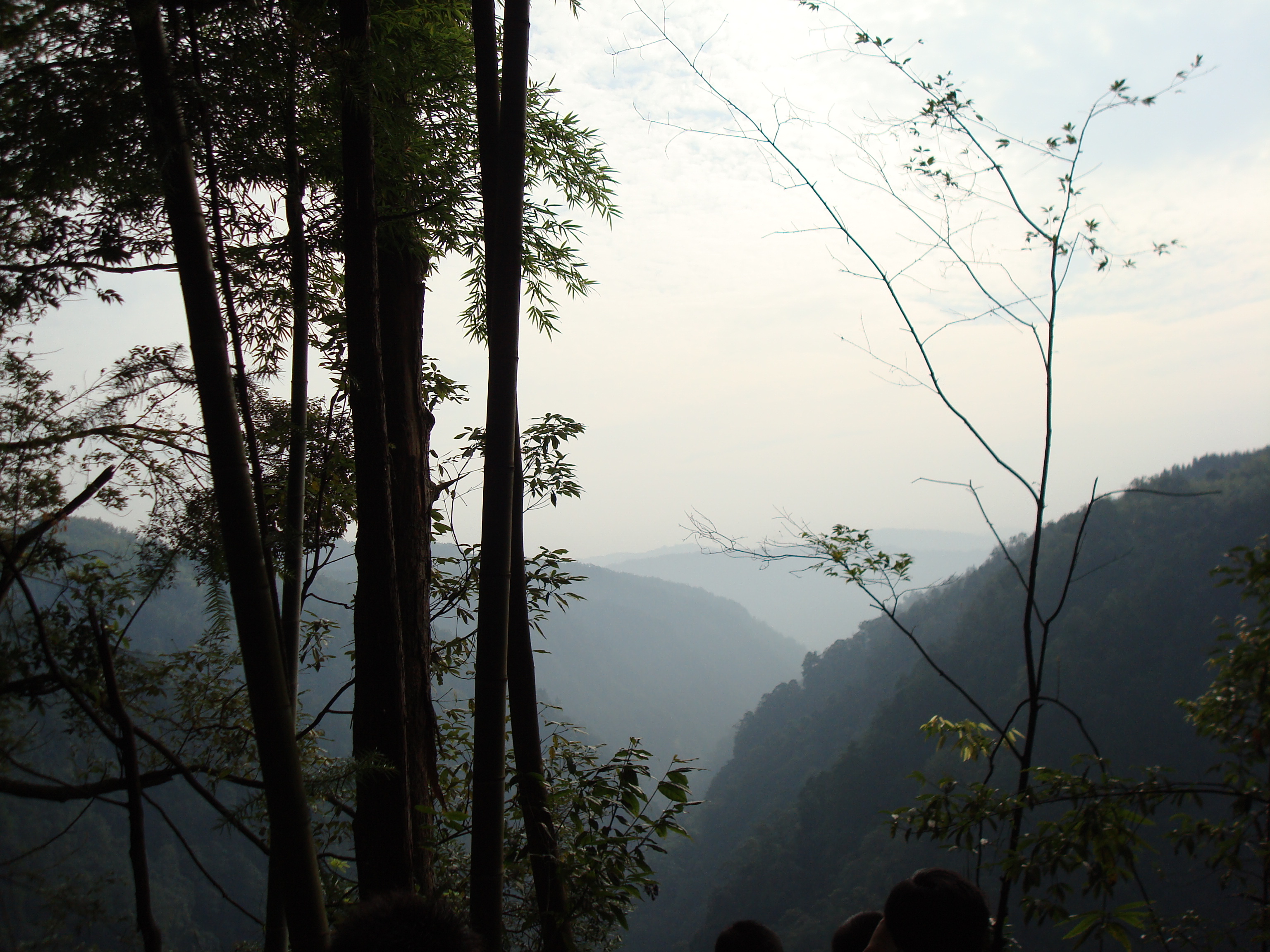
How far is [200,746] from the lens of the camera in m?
3.33

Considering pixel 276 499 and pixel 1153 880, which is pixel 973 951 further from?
pixel 1153 880

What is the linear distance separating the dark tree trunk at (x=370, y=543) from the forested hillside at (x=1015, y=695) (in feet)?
100.0

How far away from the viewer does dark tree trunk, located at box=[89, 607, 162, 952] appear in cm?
181

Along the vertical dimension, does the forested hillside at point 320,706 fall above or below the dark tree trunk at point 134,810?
below

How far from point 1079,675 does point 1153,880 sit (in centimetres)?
945

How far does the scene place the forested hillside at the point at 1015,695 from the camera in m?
31.2

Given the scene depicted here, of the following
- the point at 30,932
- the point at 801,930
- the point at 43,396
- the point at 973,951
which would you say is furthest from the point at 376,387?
the point at 801,930

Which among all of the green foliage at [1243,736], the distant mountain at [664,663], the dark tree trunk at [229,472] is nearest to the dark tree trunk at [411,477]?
the dark tree trunk at [229,472]

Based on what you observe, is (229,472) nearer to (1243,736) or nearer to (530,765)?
(530,765)

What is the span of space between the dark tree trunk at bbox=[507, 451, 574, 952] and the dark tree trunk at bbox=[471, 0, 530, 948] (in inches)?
4.9

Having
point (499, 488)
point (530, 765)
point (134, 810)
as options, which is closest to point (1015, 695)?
point (530, 765)

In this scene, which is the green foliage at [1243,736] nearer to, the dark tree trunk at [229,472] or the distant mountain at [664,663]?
the dark tree trunk at [229,472]

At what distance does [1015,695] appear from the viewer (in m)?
33.3

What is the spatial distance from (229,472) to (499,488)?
62 centimetres
